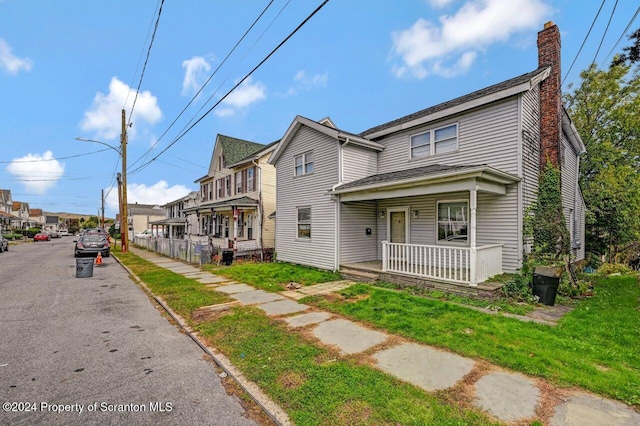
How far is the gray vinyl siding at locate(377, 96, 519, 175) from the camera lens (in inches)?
348

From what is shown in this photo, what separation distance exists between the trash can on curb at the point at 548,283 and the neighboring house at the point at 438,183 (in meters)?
1.23

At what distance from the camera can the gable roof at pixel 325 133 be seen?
37.8 feet

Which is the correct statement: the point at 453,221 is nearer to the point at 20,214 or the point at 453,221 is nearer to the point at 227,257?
the point at 227,257

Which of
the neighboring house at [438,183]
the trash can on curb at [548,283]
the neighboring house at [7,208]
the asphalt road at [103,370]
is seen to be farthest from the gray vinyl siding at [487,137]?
the neighboring house at [7,208]

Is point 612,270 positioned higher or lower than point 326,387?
lower

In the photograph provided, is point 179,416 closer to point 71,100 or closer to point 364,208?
point 364,208

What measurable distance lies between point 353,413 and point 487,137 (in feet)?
30.6

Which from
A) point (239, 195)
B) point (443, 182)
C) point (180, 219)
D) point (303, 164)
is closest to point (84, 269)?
point (303, 164)

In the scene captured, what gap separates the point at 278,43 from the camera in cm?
674

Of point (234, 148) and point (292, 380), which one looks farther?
point (234, 148)

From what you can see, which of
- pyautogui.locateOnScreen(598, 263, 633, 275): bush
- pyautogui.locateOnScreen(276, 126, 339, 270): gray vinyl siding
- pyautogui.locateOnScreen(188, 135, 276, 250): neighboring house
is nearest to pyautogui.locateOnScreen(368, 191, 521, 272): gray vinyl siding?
pyautogui.locateOnScreen(276, 126, 339, 270): gray vinyl siding

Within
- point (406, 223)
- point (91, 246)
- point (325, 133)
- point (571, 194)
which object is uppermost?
point (325, 133)

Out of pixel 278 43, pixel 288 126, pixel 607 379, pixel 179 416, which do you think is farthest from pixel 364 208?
pixel 179 416

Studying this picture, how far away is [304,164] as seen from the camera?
1360 cm
